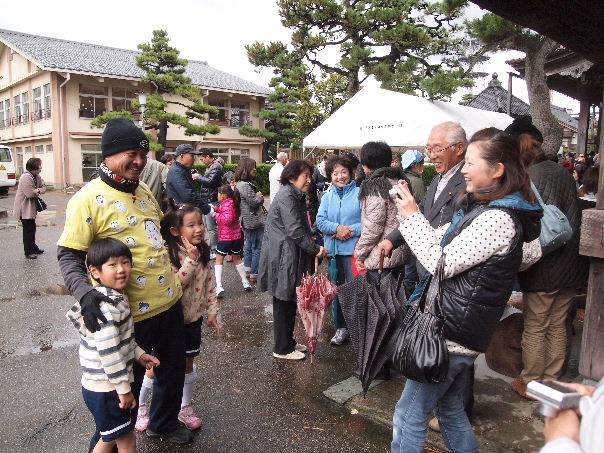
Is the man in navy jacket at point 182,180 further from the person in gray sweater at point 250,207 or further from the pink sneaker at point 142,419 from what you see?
the pink sneaker at point 142,419

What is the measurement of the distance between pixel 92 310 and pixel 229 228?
13.5 ft

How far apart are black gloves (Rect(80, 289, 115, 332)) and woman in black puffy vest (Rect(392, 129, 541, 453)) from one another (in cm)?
140

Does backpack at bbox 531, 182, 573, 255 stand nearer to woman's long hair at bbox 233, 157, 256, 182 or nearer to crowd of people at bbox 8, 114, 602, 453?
crowd of people at bbox 8, 114, 602, 453

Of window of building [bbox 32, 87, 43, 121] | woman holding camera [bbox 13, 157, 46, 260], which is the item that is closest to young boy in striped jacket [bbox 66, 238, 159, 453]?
woman holding camera [bbox 13, 157, 46, 260]

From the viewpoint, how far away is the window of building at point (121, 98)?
82.9 ft

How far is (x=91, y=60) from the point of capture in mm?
25047

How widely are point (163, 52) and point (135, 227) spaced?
21651 millimetres

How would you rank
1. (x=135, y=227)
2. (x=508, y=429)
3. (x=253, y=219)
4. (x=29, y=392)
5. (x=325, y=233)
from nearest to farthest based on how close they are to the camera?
(x=135, y=227)
(x=508, y=429)
(x=29, y=392)
(x=325, y=233)
(x=253, y=219)

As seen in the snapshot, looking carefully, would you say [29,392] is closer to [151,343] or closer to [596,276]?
[151,343]

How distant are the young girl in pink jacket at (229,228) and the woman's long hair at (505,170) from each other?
443 centimetres

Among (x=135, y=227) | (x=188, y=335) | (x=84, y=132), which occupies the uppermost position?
(x=84, y=132)

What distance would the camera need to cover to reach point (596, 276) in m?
2.71

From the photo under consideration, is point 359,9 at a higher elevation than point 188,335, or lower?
higher

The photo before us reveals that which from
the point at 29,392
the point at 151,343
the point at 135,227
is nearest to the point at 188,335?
the point at 151,343
